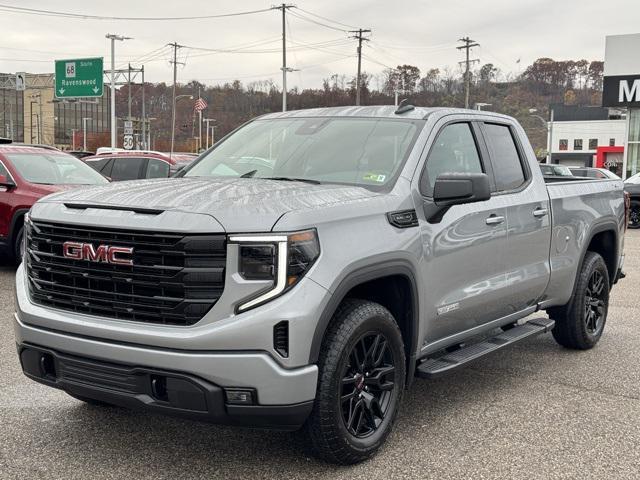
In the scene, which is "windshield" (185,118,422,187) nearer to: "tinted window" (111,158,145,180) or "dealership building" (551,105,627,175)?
"tinted window" (111,158,145,180)

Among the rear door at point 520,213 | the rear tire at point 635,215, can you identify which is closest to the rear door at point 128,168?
the rear door at point 520,213

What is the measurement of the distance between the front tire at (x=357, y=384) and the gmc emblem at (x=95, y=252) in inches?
41.1

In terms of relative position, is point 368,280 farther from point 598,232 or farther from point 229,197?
point 598,232

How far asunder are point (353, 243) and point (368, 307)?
372 millimetres

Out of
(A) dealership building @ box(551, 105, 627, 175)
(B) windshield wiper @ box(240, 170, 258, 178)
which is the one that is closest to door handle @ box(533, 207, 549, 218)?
(B) windshield wiper @ box(240, 170, 258, 178)

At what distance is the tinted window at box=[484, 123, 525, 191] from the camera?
5328 mm

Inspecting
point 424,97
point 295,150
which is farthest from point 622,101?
point 424,97

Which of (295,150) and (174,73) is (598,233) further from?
(174,73)

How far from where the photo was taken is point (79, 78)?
1447 inches

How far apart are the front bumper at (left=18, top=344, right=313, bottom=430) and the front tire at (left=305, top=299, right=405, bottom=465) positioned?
190 mm

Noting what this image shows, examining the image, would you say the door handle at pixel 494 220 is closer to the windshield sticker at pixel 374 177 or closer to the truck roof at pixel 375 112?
the truck roof at pixel 375 112

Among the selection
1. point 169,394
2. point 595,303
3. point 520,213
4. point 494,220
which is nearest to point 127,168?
point 595,303

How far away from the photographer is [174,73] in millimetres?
72188

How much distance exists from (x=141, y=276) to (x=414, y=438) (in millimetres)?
1878
